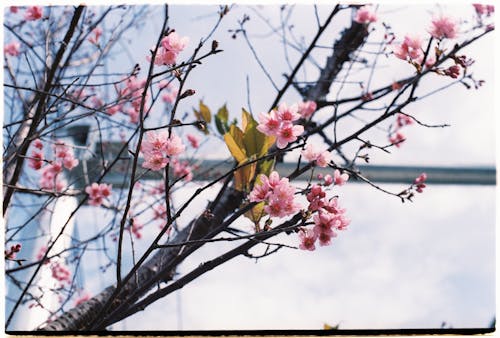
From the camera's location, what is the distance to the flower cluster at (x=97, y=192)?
133 cm

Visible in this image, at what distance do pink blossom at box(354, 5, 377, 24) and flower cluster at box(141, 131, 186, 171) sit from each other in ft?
2.90

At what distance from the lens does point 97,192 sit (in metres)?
1.35

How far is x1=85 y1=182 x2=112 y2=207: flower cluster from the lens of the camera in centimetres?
133

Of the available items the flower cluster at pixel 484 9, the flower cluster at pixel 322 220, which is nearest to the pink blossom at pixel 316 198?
the flower cluster at pixel 322 220

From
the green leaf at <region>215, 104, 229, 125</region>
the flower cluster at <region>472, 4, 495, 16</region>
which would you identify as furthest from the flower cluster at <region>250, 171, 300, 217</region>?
the flower cluster at <region>472, 4, 495, 16</region>

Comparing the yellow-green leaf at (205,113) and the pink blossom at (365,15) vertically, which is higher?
the pink blossom at (365,15)

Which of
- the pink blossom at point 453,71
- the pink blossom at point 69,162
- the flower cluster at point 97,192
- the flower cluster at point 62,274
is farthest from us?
the flower cluster at point 62,274

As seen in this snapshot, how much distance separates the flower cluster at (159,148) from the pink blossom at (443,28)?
525mm

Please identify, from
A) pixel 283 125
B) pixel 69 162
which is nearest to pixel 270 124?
pixel 283 125

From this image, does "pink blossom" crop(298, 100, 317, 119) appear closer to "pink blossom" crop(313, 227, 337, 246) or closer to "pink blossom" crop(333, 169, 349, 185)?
"pink blossom" crop(333, 169, 349, 185)

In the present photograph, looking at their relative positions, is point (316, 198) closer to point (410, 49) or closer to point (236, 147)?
point (236, 147)

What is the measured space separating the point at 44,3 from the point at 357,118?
941mm

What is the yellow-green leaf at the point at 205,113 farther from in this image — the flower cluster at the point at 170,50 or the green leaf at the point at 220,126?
the flower cluster at the point at 170,50

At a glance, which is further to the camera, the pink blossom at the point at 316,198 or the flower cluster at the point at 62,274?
the flower cluster at the point at 62,274
